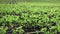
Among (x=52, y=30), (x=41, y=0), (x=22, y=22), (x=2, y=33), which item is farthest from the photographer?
(x=41, y=0)

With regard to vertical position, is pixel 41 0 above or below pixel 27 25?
below

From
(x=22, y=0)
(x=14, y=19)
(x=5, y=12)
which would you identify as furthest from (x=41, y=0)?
(x=14, y=19)

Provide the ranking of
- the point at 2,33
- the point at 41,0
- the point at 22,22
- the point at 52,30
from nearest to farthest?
the point at 2,33, the point at 52,30, the point at 22,22, the point at 41,0

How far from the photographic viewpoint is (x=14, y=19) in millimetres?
14227

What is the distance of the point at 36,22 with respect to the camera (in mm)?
13938

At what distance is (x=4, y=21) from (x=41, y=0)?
46.3 m

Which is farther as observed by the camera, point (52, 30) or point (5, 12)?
point (5, 12)

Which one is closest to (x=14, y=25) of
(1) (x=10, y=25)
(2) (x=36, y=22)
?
(1) (x=10, y=25)

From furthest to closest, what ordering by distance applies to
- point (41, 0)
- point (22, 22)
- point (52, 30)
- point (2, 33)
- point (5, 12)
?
point (41, 0), point (5, 12), point (22, 22), point (52, 30), point (2, 33)

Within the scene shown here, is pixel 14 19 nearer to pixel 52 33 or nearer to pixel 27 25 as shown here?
pixel 27 25

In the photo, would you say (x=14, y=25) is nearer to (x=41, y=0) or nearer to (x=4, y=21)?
(x=4, y=21)

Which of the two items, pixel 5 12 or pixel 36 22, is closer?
pixel 36 22

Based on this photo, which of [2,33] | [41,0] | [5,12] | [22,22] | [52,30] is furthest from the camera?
[41,0]

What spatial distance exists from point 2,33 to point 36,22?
3.35 m
